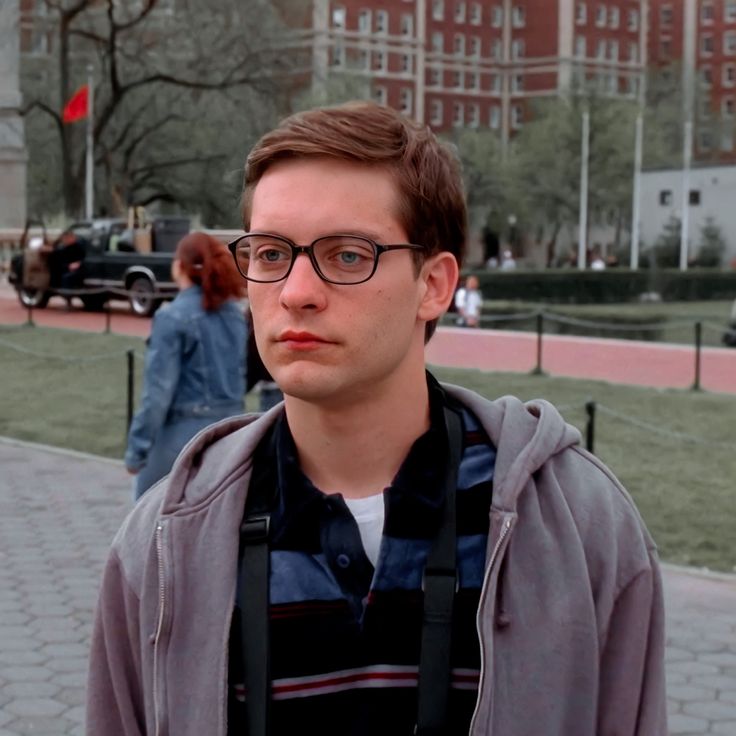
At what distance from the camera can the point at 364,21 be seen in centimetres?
10919

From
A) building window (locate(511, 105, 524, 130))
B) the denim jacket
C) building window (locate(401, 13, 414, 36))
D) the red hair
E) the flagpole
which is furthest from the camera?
building window (locate(511, 105, 524, 130))

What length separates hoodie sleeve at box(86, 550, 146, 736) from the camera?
82.0 inches

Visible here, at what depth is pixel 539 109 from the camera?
310ft

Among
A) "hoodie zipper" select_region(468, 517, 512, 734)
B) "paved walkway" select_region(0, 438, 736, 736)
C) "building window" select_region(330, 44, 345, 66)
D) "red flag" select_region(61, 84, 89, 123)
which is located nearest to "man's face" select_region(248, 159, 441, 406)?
"hoodie zipper" select_region(468, 517, 512, 734)

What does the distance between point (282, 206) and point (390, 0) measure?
11204 cm

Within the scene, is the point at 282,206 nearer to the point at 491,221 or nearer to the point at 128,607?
the point at 128,607

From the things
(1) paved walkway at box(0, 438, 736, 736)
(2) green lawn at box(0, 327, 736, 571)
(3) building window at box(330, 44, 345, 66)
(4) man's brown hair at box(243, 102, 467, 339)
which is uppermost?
(3) building window at box(330, 44, 345, 66)

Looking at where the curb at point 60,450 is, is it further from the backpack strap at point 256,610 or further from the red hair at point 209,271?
the backpack strap at point 256,610

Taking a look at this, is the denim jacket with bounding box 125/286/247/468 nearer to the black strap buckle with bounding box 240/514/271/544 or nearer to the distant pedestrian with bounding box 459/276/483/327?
the black strap buckle with bounding box 240/514/271/544

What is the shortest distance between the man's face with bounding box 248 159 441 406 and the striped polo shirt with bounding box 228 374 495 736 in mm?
157

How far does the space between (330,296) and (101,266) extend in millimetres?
27373

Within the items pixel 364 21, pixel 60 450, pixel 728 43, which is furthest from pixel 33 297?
pixel 728 43

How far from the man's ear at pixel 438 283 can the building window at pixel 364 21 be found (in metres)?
108

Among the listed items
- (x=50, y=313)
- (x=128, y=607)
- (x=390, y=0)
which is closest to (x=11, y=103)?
(x=50, y=313)
